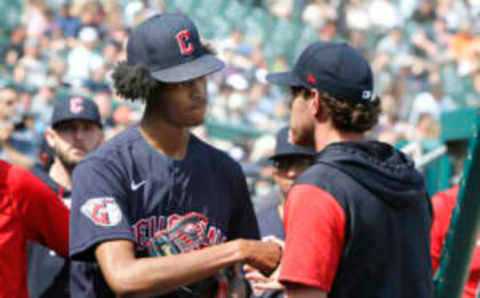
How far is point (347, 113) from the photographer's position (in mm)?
2916

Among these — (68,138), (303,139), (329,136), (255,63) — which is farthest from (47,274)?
(255,63)

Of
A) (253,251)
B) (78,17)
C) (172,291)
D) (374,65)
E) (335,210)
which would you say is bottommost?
(374,65)

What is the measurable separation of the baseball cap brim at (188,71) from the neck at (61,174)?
1969mm

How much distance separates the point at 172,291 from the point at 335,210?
794 mm

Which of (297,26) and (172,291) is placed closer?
(172,291)

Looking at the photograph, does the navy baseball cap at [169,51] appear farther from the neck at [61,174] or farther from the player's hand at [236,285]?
the neck at [61,174]

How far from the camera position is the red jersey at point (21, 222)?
3305 millimetres

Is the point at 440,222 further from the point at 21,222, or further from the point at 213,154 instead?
the point at 21,222

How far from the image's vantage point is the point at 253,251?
9.59 feet

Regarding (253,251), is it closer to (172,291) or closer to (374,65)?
(172,291)

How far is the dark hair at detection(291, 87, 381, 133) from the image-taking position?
2904 millimetres

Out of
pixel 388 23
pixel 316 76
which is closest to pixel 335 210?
pixel 316 76

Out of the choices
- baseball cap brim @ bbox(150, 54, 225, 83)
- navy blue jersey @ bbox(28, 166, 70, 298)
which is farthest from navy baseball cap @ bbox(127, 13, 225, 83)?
navy blue jersey @ bbox(28, 166, 70, 298)

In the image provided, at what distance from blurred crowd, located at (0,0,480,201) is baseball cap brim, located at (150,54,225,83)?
403cm
